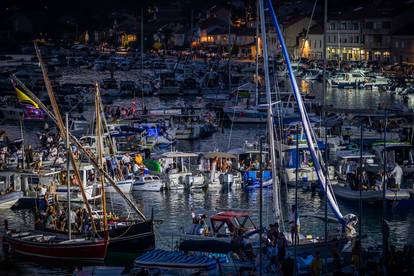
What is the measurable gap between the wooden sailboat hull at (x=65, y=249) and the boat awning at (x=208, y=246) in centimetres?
335

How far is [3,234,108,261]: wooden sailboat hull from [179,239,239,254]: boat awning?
132 inches

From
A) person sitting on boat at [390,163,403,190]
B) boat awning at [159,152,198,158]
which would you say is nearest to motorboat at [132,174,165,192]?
boat awning at [159,152,198,158]

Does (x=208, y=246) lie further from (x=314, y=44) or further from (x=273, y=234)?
(x=314, y=44)

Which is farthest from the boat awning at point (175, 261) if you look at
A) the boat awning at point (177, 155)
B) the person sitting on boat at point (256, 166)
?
the person sitting on boat at point (256, 166)

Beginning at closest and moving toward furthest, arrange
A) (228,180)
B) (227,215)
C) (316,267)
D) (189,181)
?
(316,267) → (227,215) → (189,181) → (228,180)

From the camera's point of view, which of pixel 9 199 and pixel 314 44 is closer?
pixel 9 199

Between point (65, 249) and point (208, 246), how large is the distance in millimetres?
4628

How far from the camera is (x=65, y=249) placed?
28062 millimetres

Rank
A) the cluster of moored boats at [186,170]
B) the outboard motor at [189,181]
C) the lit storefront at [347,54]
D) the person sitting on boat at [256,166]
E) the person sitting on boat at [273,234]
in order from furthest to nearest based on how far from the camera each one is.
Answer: the lit storefront at [347,54] < the person sitting on boat at [256,166] < the outboard motor at [189,181] < the cluster of moored boats at [186,170] < the person sitting on boat at [273,234]

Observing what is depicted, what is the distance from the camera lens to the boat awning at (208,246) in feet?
81.9

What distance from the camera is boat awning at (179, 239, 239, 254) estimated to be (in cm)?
2495

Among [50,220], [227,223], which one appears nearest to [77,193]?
[50,220]

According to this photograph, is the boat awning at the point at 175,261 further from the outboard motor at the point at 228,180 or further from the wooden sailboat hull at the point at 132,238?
the outboard motor at the point at 228,180

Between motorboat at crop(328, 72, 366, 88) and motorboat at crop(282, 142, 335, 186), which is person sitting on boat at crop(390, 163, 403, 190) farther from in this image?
motorboat at crop(328, 72, 366, 88)
